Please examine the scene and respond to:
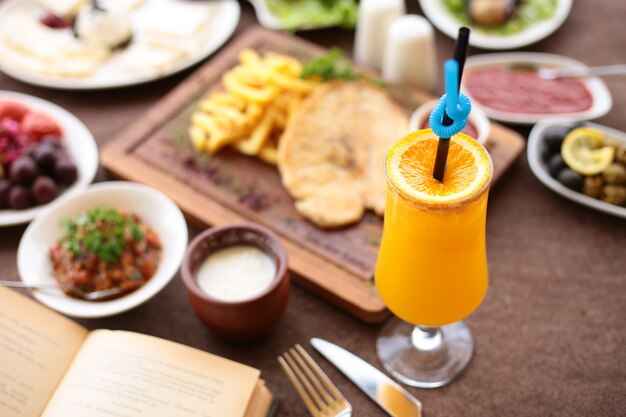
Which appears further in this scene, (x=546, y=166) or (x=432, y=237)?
(x=546, y=166)

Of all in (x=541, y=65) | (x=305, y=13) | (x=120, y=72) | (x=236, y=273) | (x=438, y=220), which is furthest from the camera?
(x=305, y=13)

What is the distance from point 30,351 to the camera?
141 cm

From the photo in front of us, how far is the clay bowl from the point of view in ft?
4.80

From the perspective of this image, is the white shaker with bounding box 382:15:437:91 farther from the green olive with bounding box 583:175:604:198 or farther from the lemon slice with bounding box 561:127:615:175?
the green olive with bounding box 583:175:604:198

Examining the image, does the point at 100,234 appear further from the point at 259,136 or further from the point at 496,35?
the point at 496,35

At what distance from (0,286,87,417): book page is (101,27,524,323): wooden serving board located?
535 millimetres

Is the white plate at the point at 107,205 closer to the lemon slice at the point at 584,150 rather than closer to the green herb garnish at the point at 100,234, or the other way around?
the green herb garnish at the point at 100,234

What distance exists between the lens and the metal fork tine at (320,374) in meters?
1.42

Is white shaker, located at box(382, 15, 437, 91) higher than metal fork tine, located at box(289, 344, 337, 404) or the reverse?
higher

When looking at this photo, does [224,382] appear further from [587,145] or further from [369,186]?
[587,145]

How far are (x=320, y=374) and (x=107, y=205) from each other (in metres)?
0.77

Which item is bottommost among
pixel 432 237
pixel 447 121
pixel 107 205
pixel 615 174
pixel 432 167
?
pixel 107 205

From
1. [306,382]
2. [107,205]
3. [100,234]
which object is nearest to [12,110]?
[107,205]

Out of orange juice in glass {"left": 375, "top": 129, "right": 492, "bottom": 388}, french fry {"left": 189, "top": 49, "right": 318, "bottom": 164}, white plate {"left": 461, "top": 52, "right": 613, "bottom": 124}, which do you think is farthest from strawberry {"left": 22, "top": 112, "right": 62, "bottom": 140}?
white plate {"left": 461, "top": 52, "right": 613, "bottom": 124}
